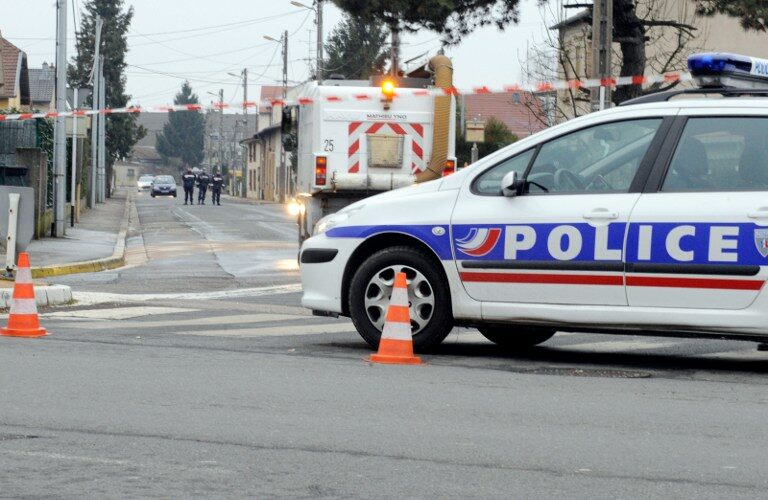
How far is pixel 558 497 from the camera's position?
516 cm

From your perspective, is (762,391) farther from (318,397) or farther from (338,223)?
(338,223)

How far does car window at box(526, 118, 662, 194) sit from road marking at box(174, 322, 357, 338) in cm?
262

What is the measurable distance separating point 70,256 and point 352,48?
65796 millimetres

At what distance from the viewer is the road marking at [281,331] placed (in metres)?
10.8

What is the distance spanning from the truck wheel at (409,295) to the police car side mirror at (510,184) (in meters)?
0.72

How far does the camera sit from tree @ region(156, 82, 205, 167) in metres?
186

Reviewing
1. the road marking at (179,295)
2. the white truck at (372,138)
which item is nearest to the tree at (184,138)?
the white truck at (372,138)

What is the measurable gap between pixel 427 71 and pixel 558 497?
16091 mm

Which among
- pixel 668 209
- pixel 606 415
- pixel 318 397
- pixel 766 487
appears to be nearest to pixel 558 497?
pixel 766 487

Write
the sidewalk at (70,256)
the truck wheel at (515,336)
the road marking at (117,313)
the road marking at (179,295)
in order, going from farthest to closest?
1. the road marking at (179,295)
2. the sidewalk at (70,256)
3. the road marking at (117,313)
4. the truck wheel at (515,336)

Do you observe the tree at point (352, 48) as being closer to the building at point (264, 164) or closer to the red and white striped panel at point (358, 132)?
the building at point (264, 164)

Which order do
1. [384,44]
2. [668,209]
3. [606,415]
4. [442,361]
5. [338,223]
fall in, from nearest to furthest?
[606,415] → [668,209] → [442,361] → [338,223] → [384,44]

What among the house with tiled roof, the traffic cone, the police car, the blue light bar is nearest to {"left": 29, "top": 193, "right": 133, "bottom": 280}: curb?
the police car

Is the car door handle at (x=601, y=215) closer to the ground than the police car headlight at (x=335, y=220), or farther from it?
farther from it
